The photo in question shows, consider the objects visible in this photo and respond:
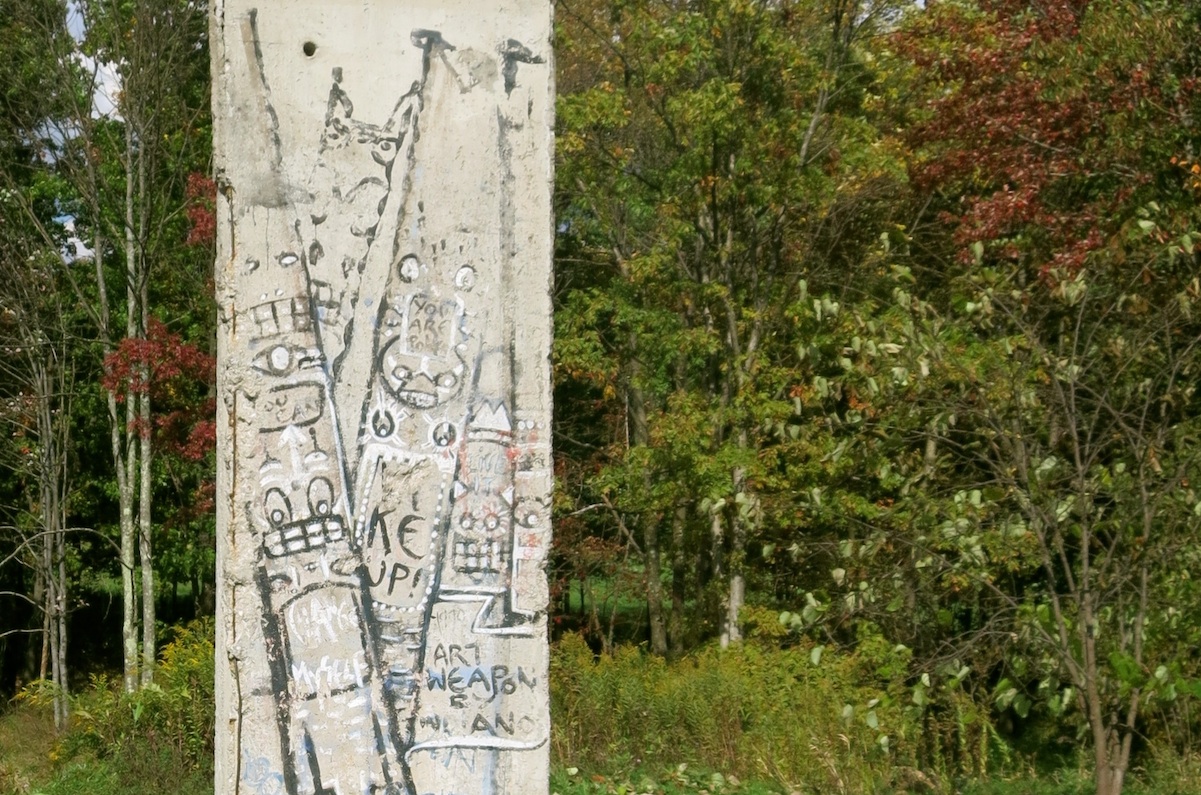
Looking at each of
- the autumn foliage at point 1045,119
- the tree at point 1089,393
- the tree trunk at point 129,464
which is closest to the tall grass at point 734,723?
the tree at point 1089,393

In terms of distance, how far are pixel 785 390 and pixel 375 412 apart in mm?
9642

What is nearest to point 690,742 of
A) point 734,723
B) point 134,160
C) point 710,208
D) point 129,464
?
point 734,723

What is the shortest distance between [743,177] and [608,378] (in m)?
3.11

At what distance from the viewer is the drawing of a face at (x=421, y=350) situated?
3080mm

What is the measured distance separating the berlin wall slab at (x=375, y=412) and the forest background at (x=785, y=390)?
9.53 ft

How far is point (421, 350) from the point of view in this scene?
3096mm

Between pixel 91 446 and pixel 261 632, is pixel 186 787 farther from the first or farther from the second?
pixel 91 446

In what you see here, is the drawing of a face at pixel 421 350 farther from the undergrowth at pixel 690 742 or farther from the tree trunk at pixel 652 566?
the tree trunk at pixel 652 566

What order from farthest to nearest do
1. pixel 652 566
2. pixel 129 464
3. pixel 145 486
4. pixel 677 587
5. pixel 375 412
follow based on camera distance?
pixel 652 566 → pixel 677 587 → pixel 129 464 → pixel 145 486 → pixel 375 412

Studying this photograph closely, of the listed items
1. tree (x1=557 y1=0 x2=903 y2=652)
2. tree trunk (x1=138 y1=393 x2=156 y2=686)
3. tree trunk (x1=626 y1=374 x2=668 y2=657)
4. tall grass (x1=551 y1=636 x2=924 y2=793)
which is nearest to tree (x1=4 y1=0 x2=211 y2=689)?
tree trunk (x1=138 y1=393 x2=156 y2=686)

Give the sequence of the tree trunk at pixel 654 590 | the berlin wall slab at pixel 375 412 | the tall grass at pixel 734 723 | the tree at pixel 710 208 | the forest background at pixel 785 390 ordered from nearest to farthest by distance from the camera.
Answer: the berlin wall slab at pixel 375 412 < the forest background at pixel 785 390 < the tall grass at pixel 734 723 < the tree at pixel 710 208 < the tree trunk at pixel 654 590

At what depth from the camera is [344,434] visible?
3049mm

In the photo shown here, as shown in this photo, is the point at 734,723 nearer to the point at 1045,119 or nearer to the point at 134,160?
the point at 1045,119

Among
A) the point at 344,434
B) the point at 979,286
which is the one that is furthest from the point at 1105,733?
the point at 344,434
